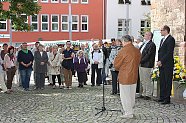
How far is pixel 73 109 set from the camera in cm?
945

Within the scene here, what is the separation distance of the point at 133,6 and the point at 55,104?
121 feet

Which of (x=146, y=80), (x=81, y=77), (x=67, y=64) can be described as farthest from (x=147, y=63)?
(x=81, y=77)

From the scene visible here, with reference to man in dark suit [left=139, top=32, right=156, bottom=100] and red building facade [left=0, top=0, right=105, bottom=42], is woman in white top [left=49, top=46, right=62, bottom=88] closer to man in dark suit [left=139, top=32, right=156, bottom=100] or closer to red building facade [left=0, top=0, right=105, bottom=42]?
man in dark suit [left=139, top=32, right=156, bottom=100]

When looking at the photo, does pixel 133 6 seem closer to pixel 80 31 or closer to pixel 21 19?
pixel 80 31

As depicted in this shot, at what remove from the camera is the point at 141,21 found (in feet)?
152

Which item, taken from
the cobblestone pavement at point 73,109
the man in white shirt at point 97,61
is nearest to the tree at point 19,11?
the man in white shirt at point 97,61

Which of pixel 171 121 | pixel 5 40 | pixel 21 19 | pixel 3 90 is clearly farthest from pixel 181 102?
pixel 5 40

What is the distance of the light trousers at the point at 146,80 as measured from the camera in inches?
416

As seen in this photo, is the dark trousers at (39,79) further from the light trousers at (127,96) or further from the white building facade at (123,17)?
the white building facade at (123,17)

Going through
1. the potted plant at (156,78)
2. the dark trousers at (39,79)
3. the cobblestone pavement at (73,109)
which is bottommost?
the cobblestone pavement at (73,109)

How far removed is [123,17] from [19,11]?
3091 cm

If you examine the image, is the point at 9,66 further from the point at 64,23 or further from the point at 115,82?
the point at 64,23

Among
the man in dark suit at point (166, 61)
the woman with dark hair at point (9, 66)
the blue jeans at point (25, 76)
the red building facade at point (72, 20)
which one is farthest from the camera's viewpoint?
the red building facade at point (72, 20)

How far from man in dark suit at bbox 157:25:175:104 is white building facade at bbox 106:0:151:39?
114 ft
